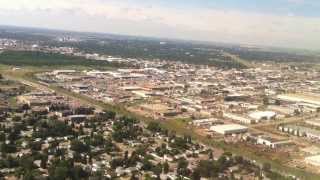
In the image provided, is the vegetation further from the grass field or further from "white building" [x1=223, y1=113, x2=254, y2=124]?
"white building" [x1=223, y1=113, x2=254, y2=124]

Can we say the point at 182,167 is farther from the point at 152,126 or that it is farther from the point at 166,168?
the point at 152,126

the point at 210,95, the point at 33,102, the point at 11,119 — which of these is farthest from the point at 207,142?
the point at 210,95

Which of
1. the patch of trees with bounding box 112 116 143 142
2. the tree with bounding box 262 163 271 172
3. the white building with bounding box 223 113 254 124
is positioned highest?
the patch of trees with bounding box 112 116 143 142

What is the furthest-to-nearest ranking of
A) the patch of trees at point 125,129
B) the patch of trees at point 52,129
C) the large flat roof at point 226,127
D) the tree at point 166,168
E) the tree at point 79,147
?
the large flat roof at point 226,127 < the patch of trees at point 125,129 < the patch of trees at point 52,129 < the tree at point 79,147 < the tree at point 166,168

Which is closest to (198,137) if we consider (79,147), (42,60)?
(79,147)

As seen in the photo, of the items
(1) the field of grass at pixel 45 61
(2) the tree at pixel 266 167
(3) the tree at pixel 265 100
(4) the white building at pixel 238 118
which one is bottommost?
(4) the white building at pixel 238 118

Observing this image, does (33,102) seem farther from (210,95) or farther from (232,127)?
(210,95)

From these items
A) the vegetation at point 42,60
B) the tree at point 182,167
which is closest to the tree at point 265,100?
the tree at point 182,167

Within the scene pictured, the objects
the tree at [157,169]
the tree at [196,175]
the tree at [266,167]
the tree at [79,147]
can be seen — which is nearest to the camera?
the tree at [196,175]

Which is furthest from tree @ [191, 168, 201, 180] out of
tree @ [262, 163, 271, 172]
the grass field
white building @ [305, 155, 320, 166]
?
white building @ [305, 155, 320, 166]

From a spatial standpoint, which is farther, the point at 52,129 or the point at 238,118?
the point at 238,118

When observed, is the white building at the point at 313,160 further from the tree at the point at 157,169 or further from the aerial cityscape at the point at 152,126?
the tree at the point at 157,169
